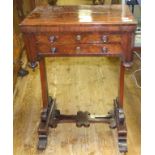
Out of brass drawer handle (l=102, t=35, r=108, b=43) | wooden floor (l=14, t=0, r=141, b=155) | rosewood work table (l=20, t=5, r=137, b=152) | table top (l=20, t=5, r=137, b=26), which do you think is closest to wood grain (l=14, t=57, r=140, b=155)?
wooden floor (l=14, t=0, r=141, b=155)

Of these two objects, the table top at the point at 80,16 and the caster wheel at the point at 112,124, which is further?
the caster wheel at the point at 112,124

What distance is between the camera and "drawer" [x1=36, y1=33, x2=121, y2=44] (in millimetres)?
1452

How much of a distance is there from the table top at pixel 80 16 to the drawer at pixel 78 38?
69 millimetres

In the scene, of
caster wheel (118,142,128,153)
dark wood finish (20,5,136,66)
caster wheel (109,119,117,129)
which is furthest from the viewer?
caster wheel (109,119,117,129)

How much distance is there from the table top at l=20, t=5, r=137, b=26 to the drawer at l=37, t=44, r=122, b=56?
13 centimetres

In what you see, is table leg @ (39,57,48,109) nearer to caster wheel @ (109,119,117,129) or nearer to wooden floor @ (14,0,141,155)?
wooden floor @ (14,0,141,155)

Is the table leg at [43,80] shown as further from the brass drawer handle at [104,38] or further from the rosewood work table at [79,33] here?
the brass drawer handle at [104,38]

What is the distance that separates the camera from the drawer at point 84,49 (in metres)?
1.48

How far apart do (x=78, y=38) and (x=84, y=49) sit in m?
0.07

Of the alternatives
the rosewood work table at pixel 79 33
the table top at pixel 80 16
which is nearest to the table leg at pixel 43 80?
the rosewood work table at pixel 79 33

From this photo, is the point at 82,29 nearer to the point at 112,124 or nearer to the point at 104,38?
the point at 104,38

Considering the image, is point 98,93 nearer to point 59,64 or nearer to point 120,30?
point 59,64
